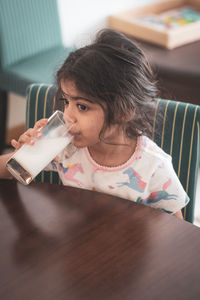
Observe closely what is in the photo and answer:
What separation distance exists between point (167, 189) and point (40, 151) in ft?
1.19

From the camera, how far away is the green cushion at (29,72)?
7.28ft

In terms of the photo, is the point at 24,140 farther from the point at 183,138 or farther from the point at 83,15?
the point at 83,15

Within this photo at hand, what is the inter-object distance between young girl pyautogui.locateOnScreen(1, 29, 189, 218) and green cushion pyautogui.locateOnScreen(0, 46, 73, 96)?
1.01 meters

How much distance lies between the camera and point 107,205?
39.7 inches

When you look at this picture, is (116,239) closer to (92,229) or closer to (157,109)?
(92,229)

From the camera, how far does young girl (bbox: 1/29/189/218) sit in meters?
1.07

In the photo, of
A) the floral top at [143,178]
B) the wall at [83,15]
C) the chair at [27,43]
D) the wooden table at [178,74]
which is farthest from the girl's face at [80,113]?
the wall at [83,15]

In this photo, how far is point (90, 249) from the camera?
882 millimetres

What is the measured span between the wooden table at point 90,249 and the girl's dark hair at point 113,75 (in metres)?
0.24

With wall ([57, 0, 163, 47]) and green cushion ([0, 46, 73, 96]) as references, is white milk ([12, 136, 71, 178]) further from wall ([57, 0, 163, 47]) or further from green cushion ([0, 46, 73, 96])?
wall ([57, 0, 163, 47])

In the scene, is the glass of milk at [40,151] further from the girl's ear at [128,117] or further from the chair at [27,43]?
the chair at [27,43]

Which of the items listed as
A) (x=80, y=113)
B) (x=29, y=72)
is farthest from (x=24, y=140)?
(x=29, y=72)

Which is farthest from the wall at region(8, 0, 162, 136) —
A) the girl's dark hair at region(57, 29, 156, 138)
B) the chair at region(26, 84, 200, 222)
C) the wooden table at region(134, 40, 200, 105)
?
the girl's dark hair at region(57, 29, 156, 138)

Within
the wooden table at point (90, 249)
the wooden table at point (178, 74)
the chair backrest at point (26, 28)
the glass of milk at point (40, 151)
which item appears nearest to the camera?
the wooden table at point (90, 249)
